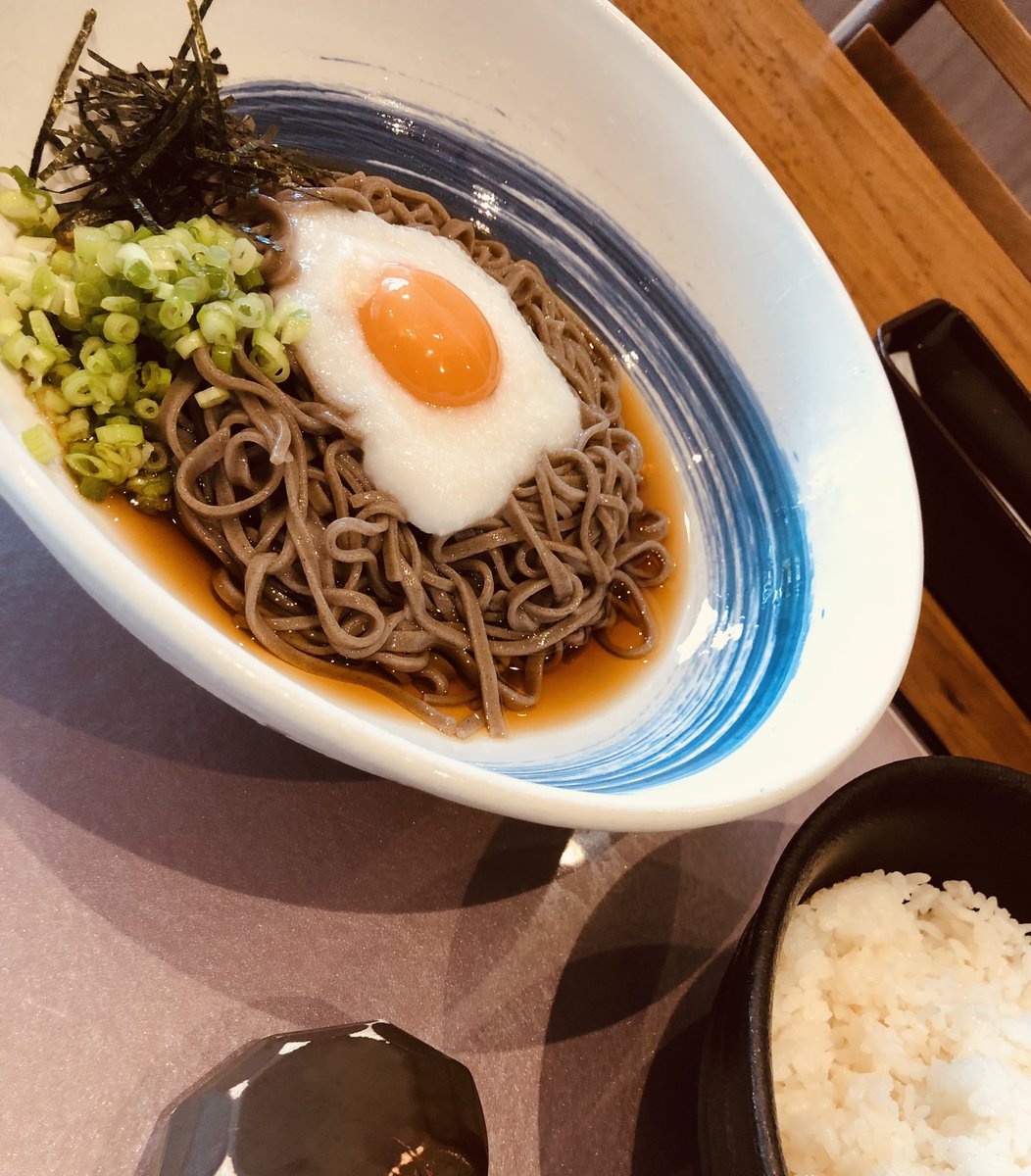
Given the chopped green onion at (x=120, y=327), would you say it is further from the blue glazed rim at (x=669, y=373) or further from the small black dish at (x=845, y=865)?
the small black dish at (x=845, y=865)

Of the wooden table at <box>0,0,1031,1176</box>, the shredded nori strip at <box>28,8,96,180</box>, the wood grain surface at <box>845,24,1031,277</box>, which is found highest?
the wood grain surface at <box>845,24,1031,277</box>

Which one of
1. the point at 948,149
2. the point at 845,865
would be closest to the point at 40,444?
the point at 845,865

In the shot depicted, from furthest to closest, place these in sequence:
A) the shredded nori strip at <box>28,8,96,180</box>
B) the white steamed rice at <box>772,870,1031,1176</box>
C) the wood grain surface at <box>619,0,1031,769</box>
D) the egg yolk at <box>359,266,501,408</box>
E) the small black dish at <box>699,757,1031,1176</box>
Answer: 1. the wood grain surface at <box>619,0,1031,769</box>
2. the egg yolk at <box>359,266,501,408</box>
3. the shredded nori strip at <box>28,8,96,180</box>
4. the white steamed rice at <box>772,870,1031,1176</box>
5. the small black dish at <box>699,757,1031,1176</box>

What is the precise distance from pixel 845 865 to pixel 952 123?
285 cm

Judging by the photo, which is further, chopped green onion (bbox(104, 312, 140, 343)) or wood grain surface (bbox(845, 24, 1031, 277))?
wood grain surface (bbox(845, 24, 1031, 277))

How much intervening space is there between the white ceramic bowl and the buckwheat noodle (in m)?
0.14

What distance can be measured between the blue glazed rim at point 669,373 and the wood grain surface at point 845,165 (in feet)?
2.37

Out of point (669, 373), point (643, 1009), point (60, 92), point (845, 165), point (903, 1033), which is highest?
point (845, 165)

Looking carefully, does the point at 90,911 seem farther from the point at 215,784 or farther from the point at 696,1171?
the point at 696,1171

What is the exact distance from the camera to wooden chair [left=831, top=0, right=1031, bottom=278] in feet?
10.2

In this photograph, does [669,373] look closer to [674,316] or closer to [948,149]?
[674,316]

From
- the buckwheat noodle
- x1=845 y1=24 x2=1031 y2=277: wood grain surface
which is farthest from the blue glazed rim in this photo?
x1=845 y1=24 x2=1031 y2=277: wood grain surface

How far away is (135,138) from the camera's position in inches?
60.5

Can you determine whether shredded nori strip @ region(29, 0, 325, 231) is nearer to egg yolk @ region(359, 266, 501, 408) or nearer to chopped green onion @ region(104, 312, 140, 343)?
chopped green onion @ region(104, 312, 140, 343)
